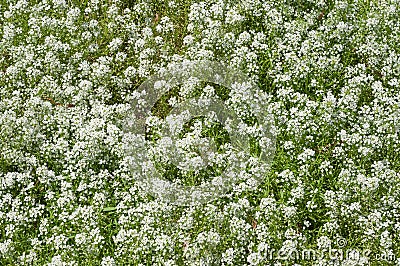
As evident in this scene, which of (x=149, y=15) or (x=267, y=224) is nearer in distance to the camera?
(x=267, y=224)

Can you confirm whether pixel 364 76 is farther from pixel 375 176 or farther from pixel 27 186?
pixel 27 186

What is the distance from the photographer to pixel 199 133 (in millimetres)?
7766

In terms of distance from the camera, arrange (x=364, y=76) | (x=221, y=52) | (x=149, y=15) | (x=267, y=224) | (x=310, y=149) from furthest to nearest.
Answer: (x=149, y=15), (x=221, y=52), (x=364, y=76), (x=310, y=149), (x=267, y=224)

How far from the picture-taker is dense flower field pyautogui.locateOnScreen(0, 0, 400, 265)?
694cm

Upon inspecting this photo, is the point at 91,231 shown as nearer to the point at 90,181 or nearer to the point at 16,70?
the point at 90,181

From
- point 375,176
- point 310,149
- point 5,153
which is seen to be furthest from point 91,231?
point 375,176

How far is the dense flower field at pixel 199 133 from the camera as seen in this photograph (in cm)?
694

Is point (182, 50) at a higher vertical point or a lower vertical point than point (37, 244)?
higher

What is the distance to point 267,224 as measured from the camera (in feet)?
22.9

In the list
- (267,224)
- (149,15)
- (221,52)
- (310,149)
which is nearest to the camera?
(267,224)

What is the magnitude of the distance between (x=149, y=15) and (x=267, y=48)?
195 cm

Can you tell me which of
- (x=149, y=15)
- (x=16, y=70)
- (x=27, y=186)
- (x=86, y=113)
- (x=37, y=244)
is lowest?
(x=37, y=244)

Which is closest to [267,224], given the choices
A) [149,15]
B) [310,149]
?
[310,149]

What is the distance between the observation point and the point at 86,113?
841cm
